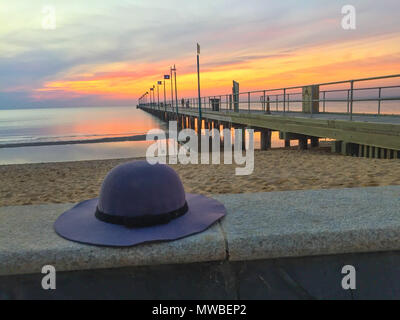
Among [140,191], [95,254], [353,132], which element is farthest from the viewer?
[353,132]

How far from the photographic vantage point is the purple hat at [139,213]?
192cm

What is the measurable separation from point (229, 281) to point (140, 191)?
0.73m

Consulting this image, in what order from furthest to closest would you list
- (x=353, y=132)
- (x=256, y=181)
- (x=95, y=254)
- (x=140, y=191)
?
(x=353, y=132), (x=256, y=181), (x=140, y=191), (x=95, y=254)

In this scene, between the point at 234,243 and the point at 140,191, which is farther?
the point at 140,191

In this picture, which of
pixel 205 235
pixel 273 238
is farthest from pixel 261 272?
pixel 205 235

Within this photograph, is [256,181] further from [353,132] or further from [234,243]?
[234,243]

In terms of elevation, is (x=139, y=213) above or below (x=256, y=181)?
above

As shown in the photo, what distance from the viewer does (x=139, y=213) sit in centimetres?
199

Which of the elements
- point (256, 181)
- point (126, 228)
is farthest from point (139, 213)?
point (256, 181)

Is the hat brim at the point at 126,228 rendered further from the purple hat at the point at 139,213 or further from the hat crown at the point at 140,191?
the hat crown at the point at 140,191

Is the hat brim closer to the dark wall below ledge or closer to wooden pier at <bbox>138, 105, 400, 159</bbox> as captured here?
the dark wall below ledge

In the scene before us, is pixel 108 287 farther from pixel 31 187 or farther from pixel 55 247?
pixel 31 187

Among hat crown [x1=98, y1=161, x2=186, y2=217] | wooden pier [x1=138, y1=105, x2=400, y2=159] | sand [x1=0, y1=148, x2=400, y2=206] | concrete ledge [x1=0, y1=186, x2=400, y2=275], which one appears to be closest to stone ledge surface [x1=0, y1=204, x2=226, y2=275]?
concrete ledge [x1=0, y1=186, x2=400, y2=275]

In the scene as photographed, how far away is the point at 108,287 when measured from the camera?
172 centimetres
